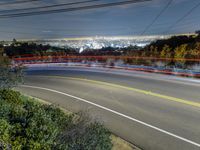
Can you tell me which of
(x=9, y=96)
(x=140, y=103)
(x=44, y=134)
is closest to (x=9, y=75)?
(x=9, y=96)

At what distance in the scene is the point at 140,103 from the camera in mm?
15055

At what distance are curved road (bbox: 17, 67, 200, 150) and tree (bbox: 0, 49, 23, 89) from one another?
2.70 metres

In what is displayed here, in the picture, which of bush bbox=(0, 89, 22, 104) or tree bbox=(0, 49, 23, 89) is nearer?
bush bbox=(0, 89, 22, 104)

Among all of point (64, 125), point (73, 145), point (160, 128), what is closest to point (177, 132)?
point (160, 128)

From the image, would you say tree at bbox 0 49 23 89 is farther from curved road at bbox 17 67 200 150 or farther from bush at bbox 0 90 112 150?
bush at bbox 0 90 112 150

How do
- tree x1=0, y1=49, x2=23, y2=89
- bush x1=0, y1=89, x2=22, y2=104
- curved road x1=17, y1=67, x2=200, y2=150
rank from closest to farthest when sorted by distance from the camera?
curved road x1=17, y1=67, x2=200, y2=150
bush x1=0, y1=89, x2=22, y2=104
tree x1=0, y1=49, x2=23, y2=89

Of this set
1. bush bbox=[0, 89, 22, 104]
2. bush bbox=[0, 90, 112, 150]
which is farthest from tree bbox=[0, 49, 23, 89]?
bush bbox=[0, 90, 112, 150]

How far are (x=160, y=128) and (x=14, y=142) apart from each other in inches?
255

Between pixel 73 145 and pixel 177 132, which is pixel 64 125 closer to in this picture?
pixel 73 145

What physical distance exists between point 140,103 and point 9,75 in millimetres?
6425

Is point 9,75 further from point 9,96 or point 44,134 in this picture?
point 44,134

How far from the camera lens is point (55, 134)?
21.8 feet

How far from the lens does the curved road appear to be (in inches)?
409

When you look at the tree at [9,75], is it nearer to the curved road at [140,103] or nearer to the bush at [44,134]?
the curved road at [140,103]
